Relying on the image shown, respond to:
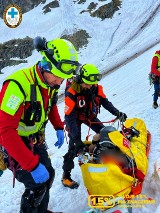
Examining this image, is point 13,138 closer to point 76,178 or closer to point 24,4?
point 76,178

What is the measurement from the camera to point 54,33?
36.5m

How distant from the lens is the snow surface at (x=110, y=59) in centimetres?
514

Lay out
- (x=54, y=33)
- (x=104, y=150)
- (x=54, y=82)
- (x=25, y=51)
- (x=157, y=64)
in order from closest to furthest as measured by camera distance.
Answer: (x=54, y=82) < (x=104, y=150) < (x=157, y=64) < (x=25, y=51) < (x=54, y=33)

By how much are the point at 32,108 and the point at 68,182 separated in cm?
Result: 231

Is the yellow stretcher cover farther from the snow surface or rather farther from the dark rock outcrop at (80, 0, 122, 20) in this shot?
the dark rock outcrop at (80, 0, 122, 20)

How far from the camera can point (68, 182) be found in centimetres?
534

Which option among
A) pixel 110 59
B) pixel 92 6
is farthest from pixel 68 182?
pixel 92 6

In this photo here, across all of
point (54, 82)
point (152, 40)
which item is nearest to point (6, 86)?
point (54, 82)

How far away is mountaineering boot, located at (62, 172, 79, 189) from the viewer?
5309 millimetres

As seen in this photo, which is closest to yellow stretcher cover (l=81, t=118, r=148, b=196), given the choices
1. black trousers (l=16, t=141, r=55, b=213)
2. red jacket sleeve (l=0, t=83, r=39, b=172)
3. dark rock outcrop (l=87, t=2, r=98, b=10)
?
black trousers (l=16, t=141, r=55, b=213)

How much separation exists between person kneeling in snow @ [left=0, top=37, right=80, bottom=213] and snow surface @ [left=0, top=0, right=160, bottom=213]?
1418 millimetres

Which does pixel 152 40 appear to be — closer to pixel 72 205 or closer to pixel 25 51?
pixel 25 51

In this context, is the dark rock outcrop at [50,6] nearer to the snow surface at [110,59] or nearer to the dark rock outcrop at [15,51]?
the snow surface at [110,59]

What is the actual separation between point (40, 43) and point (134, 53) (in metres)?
20.1
